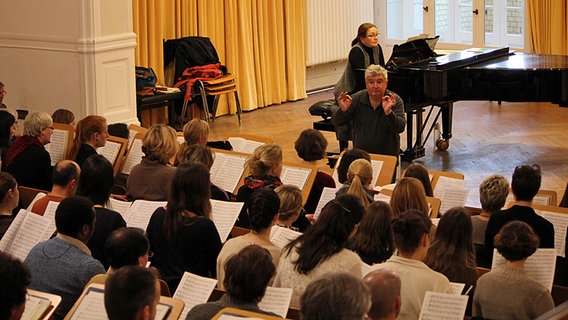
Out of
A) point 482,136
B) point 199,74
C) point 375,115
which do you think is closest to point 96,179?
point 375,115

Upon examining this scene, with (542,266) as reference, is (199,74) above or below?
above

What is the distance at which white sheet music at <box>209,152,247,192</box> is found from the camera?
606 cm

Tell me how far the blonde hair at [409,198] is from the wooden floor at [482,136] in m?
2.94

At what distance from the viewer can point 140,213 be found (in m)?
5.04

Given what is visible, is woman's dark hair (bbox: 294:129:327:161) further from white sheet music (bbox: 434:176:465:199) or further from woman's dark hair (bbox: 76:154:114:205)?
woman's dark hair (bbox: 76:154:114:205)

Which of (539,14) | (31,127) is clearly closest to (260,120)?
(539,14)

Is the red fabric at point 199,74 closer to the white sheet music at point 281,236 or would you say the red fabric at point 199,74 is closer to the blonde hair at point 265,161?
the blonde hair at point 265,161

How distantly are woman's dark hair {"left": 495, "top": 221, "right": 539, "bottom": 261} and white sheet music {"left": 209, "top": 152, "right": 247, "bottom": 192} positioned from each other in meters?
2.38

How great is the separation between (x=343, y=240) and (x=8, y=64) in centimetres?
658

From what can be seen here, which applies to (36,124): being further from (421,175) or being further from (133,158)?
(421,175)

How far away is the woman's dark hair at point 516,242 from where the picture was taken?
3.92 metres

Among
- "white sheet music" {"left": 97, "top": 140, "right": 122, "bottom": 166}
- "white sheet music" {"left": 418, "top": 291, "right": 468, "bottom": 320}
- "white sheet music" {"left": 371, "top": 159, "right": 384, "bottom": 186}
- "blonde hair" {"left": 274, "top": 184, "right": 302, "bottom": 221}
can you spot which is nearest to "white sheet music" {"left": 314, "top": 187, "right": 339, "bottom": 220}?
"white sheet music" {"left": 371, "top": 159, "right": 384, "bottom": 186}

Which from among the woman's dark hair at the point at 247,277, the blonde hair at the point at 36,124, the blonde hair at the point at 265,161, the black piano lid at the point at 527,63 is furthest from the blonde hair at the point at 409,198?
the black piano lid at the point at 527,63

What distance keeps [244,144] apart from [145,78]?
3471 millimetres
